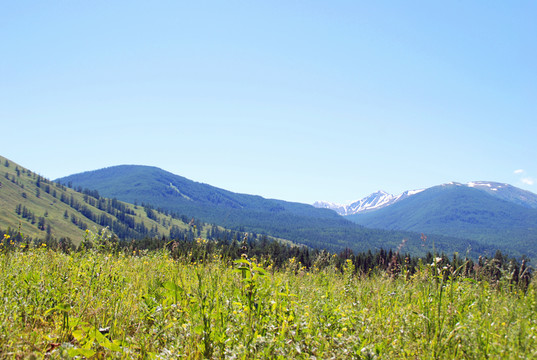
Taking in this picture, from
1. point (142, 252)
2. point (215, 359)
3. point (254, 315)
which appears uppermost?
point (254, 315)

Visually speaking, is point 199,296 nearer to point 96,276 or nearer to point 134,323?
point 134,323

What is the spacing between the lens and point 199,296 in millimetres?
4062

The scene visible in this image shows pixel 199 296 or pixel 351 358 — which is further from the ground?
pixel 199 296

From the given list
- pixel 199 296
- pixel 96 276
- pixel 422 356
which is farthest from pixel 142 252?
A: pixel 422 356

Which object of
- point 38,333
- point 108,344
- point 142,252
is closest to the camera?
point 108,344

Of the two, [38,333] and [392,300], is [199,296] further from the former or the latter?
[392,300]

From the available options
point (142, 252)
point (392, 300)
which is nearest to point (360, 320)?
point (392, 300)

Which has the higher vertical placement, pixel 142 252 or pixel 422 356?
pixel 422 356

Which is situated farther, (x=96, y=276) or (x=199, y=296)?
(x=96, y=276)

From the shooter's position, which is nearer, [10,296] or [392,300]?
[10,296]

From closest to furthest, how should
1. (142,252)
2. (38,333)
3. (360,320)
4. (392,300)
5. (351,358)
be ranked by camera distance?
1. (351,358)
2. (38,333)
3. (360,320)
4. (392,300)
5. (142,252)

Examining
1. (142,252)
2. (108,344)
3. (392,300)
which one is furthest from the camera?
(142,252)

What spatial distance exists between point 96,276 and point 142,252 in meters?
7.64

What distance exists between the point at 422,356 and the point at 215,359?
2344mm
